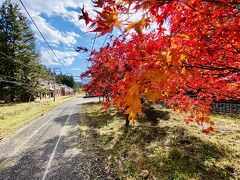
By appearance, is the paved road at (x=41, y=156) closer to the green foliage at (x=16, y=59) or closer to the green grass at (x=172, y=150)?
the green grass at (x=172, y=150)

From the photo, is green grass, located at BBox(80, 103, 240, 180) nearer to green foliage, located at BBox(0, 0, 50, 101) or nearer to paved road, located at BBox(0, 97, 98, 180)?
paved road, located at BBox(0, 97, 98, 180)

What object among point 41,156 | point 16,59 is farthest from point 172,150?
point 16,59

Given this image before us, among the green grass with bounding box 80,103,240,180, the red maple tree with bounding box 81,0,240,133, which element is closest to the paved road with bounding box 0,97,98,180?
the green grass with bounding box 80,103,240,180

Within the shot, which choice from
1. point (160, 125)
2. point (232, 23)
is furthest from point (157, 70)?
point (160, 125)

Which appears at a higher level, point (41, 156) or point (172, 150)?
point (172, 150)

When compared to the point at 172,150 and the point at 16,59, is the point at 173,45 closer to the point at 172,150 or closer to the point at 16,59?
the point at 172,150

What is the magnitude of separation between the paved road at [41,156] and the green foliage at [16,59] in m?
26.1

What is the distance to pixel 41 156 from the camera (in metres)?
7.99

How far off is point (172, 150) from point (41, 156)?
5.38m

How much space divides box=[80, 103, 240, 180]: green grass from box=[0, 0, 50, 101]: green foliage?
2955cm

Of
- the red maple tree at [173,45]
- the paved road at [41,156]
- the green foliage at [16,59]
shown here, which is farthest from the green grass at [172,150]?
the green foliage at [16,59]

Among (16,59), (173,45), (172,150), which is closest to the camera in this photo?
(173,45)

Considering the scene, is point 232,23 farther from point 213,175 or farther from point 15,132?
point 15,132

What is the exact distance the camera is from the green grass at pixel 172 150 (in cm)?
615
